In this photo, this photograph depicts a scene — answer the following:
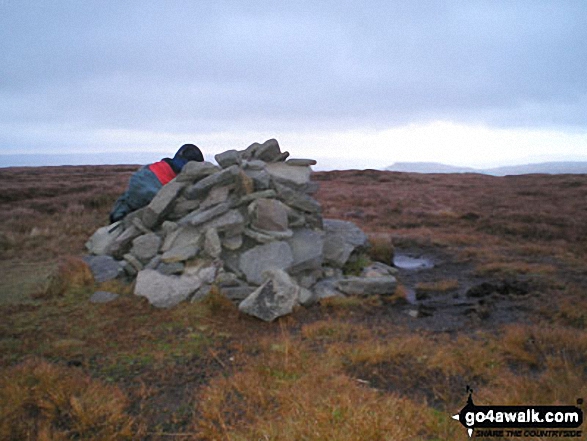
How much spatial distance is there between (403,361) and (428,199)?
26.6 m

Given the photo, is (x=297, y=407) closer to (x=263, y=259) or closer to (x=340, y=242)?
(x=263, y=259)

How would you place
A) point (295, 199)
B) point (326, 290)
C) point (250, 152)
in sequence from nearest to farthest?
1. point (326, 290)
2. point (295, 199)
3. point (250, 152)

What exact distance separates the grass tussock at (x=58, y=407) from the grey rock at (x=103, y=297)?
3.57 metres

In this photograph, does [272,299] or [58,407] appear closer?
[58,407]

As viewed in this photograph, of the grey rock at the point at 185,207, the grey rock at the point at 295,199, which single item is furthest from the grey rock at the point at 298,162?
the grey rock at the point at 185,207

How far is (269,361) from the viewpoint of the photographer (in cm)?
703

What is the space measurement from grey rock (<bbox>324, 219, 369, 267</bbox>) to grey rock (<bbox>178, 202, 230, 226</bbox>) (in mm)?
3559

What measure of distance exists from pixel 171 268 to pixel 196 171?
149 inches

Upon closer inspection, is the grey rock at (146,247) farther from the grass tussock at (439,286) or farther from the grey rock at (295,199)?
the grass tussock at (439,286)

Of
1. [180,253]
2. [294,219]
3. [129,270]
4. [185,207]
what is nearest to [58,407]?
[180,253]

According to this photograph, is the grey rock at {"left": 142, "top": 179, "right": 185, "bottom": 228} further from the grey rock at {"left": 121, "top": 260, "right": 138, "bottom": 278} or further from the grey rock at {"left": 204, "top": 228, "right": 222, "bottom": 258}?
the grey rock at {"left": 204, "top": 228, "right": 222, "bottom": 258}

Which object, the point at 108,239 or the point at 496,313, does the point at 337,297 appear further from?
the point at 108,239

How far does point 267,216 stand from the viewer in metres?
11.8

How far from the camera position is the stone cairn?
10.2 m
